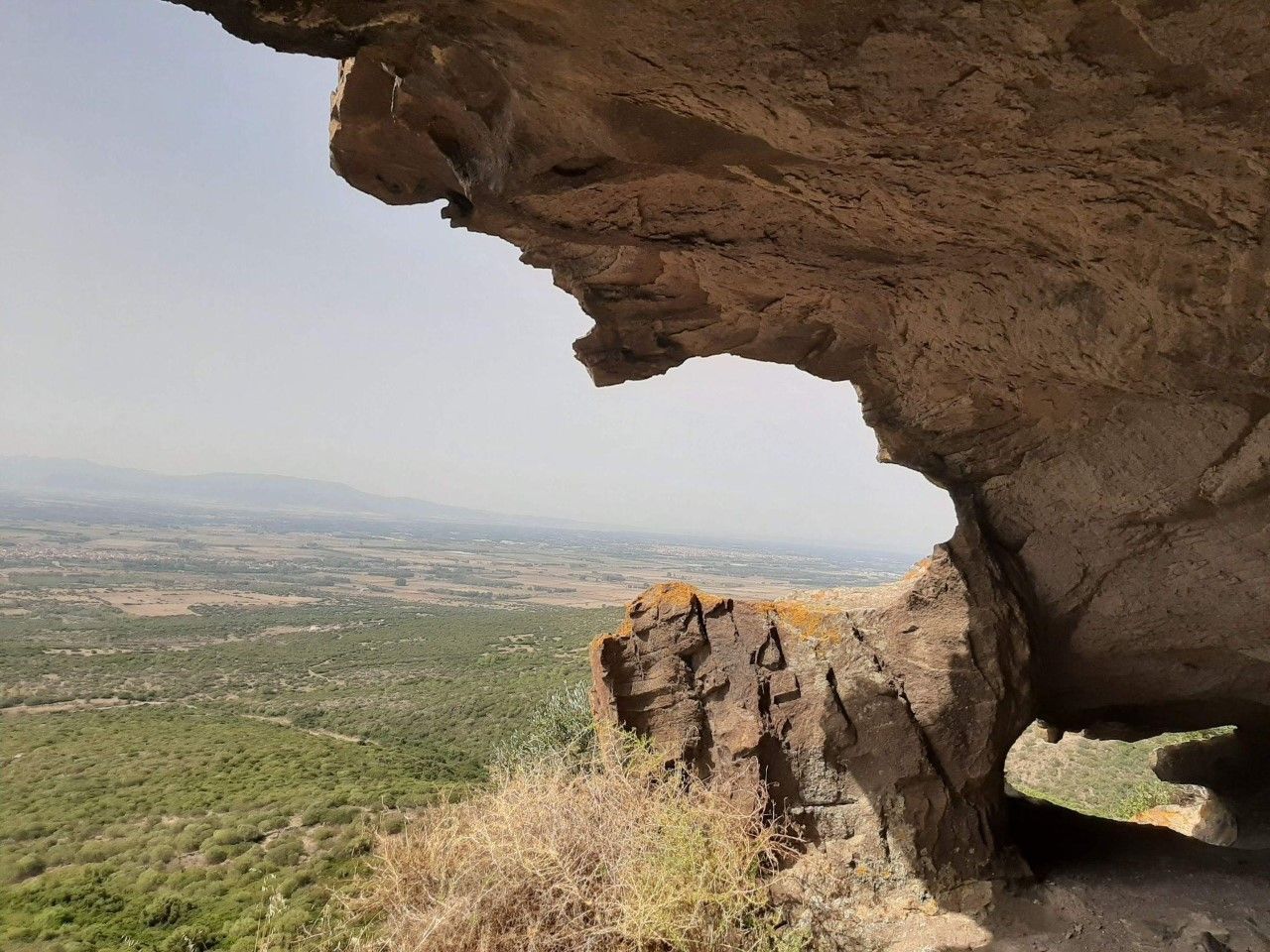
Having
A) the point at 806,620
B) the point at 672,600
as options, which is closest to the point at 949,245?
the point at 806,620

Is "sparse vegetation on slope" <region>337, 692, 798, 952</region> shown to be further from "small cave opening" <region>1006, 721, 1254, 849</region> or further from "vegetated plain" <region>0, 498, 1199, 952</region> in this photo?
"small cave opening" <region>1006, 721, 1254, 849</region>

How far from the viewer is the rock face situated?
279cm

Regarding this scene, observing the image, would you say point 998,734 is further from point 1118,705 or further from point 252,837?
point 252,837

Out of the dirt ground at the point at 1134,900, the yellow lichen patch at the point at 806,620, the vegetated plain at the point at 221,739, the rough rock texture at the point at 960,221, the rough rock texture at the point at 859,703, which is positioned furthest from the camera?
the vegetated plain at the point at 221,739

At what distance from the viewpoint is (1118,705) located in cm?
852

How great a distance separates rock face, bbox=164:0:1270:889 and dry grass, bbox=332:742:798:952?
2.62 feet

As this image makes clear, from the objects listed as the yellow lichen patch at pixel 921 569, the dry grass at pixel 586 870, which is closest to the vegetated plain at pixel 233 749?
the dry grass at pixel 586 870

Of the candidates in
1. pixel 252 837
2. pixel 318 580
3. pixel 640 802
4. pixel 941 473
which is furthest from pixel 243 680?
pixel 318 580

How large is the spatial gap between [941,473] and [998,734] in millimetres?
3058

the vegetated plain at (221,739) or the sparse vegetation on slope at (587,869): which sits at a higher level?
the sparse vegetation on slope at (587,869)

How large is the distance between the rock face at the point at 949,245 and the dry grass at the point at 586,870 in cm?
80

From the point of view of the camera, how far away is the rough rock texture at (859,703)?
21.3 ft

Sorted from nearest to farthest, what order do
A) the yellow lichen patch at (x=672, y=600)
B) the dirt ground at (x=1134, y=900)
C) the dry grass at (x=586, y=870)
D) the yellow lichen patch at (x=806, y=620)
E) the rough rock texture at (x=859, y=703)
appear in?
1. the dry grass at (x=586, y=870)
2. the dirt ground at (x=1134, y=900)
3. the rough rock texture at (x=859, y=703)
4. the yellow lichen patch at (x=806, y=620)
5. the yellow lichen patch at (x=672, y=600)

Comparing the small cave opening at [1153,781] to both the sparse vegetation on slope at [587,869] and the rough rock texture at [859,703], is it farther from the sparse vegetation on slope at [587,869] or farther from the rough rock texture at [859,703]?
the sparse vegetation on slope at [587,869]
